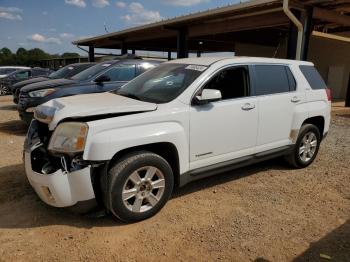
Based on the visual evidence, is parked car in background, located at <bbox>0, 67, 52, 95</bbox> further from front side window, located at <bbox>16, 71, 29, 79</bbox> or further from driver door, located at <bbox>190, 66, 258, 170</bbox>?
driver door, located at <bbox>190, 66, 258, 170</bbox>

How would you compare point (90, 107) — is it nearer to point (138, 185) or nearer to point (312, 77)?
point (138, 185)

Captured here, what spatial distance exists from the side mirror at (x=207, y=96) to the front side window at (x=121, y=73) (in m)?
4.56

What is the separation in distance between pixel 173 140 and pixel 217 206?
1017mm

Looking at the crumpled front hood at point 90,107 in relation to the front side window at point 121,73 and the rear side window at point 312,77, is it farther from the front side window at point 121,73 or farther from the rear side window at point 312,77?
the front side window at point 121,73

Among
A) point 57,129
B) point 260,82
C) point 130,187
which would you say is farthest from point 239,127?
point 57,129

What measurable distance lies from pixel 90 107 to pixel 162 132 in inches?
31.8

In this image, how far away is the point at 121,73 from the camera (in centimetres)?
803

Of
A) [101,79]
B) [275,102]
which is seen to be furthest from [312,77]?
[101,79]

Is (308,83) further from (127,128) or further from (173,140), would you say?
(127,128)

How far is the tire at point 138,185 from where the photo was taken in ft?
10.6

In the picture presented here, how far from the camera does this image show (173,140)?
140 inches

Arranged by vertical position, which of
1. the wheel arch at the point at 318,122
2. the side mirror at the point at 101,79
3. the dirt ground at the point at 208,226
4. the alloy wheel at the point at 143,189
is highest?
the side mirror at the point at 101,79

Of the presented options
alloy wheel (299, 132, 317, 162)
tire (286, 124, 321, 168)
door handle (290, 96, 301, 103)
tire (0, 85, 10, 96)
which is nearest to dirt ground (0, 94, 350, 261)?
tire (286, 124, 321, 168)

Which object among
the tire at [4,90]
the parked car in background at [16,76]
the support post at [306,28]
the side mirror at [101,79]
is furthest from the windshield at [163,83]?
the tire at [4,90]
